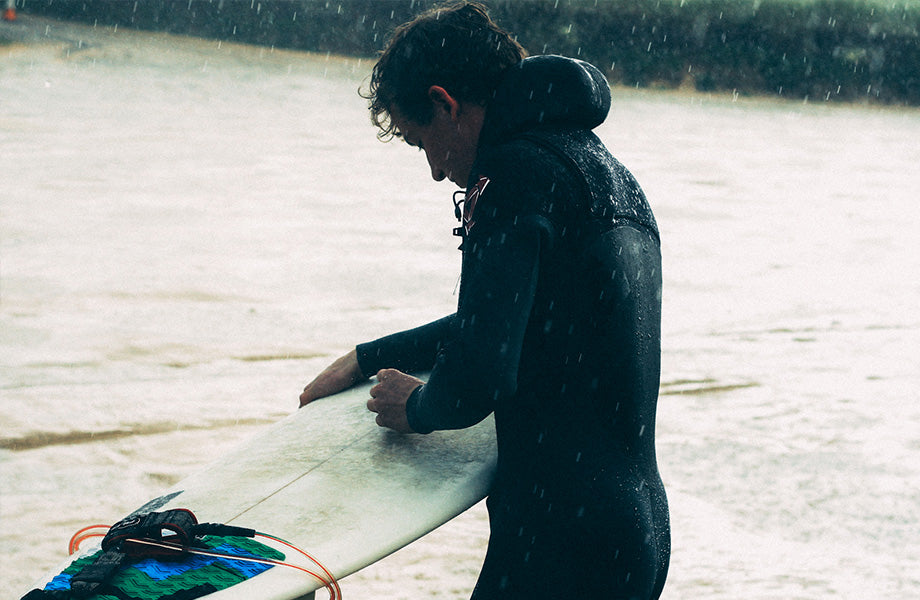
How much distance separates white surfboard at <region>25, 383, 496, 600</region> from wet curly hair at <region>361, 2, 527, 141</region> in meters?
0.69

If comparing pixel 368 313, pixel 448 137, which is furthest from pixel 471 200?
pixel 368 313

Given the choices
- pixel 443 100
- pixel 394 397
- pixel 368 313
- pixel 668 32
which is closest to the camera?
pixel 443 100

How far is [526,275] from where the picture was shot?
1607mm

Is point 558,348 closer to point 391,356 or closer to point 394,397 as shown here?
point 394,397

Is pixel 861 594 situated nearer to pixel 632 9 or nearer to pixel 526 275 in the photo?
pixel 526 275

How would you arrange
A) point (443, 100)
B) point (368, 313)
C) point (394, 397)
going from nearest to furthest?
point (443, 100) < point (394, 397) < point (368, 313)

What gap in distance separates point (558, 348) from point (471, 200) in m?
0.28

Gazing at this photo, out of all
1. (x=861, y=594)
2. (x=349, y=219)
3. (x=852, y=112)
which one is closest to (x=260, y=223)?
(x=349, y=219)

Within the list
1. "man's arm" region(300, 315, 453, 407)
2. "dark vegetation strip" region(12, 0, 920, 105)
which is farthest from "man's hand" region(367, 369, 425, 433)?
"dark vegetation strip" region(12, 0, 920, 105)

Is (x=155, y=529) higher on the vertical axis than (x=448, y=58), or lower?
lower

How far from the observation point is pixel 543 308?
5.56ft

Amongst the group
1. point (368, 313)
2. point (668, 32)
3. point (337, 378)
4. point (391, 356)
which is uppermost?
point (668, 32)

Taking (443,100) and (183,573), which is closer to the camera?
(183,573)

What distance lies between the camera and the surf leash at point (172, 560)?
162 centimetres
